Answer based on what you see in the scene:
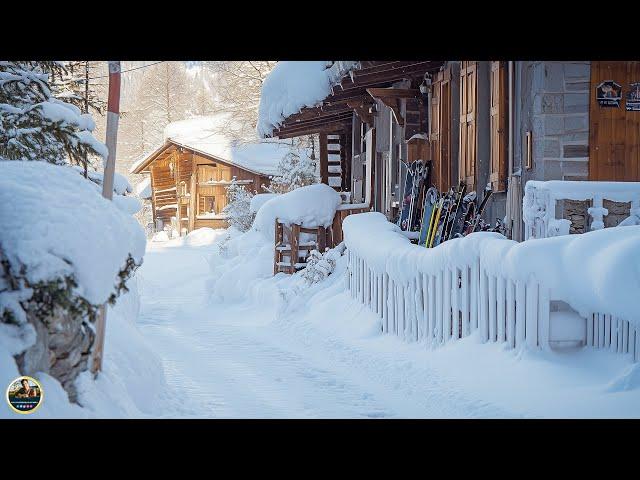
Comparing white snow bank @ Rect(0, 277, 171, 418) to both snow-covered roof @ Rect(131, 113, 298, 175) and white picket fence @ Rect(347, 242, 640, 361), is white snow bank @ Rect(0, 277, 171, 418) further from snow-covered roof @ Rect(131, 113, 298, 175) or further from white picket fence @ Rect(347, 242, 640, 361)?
snow-covered roof @ Rect(131, 113, 298, 175)

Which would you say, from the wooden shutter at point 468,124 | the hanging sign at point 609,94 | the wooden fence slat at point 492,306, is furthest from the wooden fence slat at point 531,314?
the wooden shutter at point 468,124

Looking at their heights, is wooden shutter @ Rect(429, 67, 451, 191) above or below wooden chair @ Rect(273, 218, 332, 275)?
above

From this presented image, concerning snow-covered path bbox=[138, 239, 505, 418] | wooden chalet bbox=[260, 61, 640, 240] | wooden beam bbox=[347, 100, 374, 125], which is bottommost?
snow-covered path bbox=[138, 239, 505, 418]

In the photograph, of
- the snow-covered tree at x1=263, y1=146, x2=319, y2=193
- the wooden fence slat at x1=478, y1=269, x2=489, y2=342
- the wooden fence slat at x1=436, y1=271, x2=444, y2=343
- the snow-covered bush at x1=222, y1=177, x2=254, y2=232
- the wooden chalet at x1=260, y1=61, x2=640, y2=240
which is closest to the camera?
the wooden fence slat at x1=478, y1=269, x2=489, y2=342

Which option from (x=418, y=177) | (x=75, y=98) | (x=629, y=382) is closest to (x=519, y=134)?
(x=418, y=177)

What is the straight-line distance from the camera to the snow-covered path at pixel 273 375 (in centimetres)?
745

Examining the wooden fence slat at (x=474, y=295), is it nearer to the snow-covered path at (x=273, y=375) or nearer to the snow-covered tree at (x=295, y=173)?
the snow-covered path at (x=273, y=375)

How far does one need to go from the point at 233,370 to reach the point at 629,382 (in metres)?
4.53

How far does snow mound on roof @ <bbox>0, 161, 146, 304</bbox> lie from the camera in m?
4.97

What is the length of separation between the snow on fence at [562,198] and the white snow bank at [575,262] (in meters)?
0.76

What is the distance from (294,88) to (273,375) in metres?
9.31

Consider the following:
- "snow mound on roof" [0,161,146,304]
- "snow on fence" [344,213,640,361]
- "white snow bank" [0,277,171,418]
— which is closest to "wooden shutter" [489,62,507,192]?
"snow on fence" [344,213,640,361]

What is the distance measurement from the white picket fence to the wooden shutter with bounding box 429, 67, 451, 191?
9.89 feet
